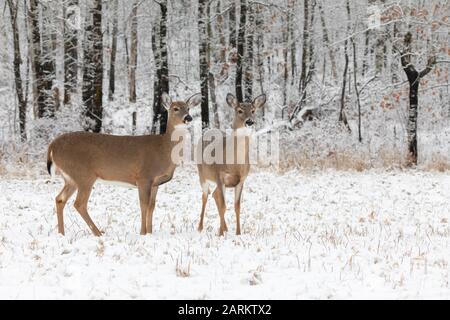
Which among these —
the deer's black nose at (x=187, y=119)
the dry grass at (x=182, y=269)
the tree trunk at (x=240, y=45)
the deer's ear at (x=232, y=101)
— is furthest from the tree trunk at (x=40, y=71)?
the dry grass at (x=182, y=269)

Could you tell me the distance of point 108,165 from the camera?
7.98m

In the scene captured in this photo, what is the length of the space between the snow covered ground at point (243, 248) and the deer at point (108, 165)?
0.44 metres

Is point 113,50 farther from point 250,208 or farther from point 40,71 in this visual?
point 250,208

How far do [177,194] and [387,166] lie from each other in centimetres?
672

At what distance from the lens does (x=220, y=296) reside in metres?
4.68

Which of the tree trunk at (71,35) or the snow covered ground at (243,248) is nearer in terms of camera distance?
the snow covered ground at (243,248)

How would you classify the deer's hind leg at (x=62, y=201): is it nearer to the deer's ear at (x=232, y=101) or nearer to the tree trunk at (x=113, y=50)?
the deer's ear at (x=232, y=101)

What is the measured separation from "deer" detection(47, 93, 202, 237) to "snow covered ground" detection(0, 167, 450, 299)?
0.44 meters

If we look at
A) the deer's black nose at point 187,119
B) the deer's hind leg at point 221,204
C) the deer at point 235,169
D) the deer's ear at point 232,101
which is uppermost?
the deer's ear at point 232,101

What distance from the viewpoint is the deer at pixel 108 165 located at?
791 centimetres

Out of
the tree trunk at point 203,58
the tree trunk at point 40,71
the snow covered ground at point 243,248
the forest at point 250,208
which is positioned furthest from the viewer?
the tree trunk at point 203,58

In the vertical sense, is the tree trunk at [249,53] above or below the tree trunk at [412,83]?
above

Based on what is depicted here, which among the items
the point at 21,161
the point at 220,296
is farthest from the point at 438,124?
the point at 220,296

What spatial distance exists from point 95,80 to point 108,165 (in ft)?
28.3
